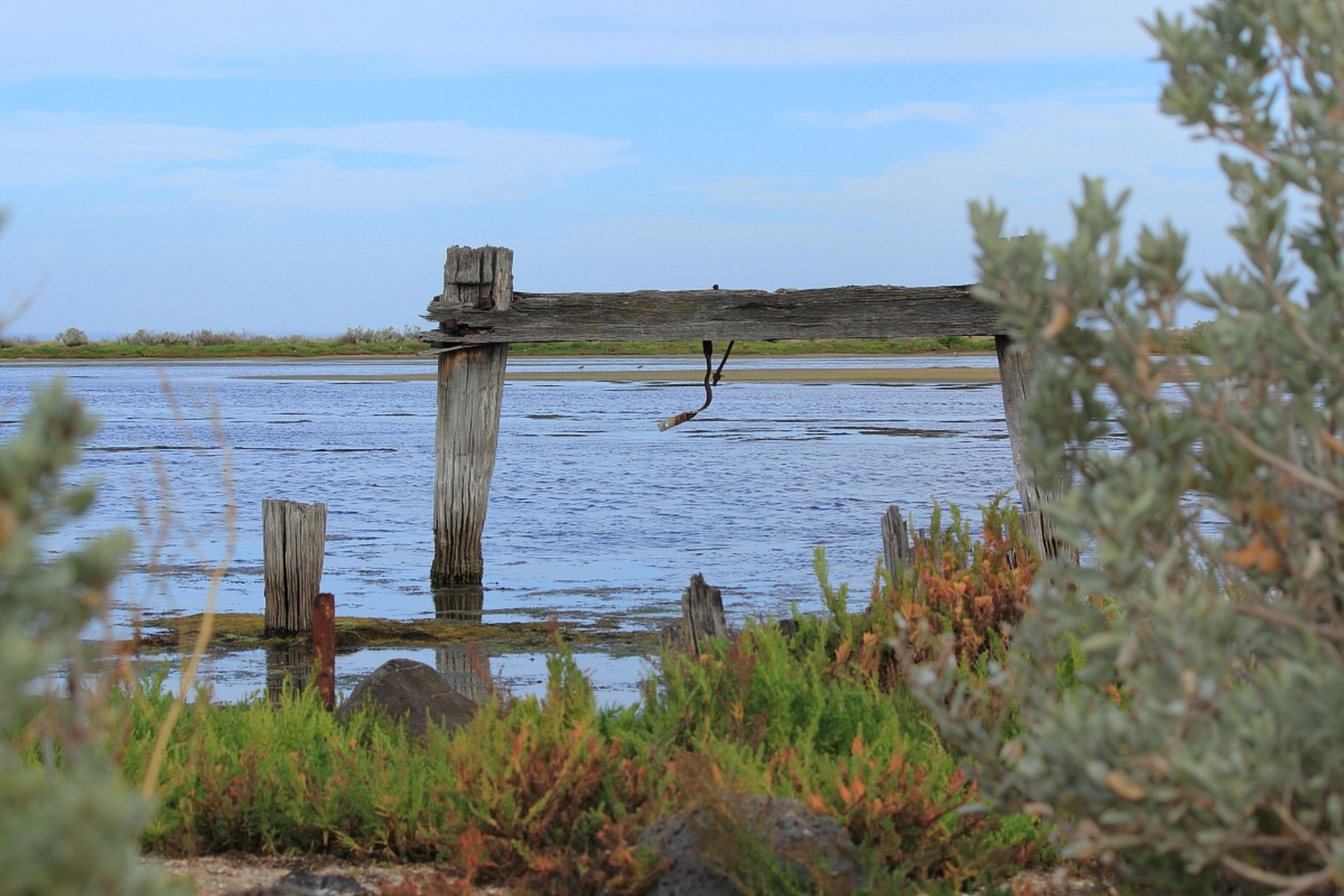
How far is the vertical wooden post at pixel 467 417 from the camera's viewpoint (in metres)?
9.29

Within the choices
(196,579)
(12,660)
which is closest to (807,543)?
(196,579)

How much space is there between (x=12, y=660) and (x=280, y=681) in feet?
21.7

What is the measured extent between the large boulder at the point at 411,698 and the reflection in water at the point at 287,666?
5.37ft

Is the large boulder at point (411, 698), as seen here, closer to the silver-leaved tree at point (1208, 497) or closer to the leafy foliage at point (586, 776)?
the leafy foliage at point (586, 776)

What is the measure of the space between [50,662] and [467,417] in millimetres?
8134

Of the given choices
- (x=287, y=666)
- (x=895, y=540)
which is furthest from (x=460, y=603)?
(x=895, y=540)

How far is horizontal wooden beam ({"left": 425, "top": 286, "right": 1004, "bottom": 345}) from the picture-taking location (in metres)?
8.95

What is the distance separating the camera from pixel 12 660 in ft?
4.08

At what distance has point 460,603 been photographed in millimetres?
9836

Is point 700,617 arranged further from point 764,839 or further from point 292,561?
point 292,561

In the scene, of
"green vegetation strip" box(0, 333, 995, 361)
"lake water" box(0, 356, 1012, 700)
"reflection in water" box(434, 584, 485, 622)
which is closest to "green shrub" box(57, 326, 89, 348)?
"green vegetation strip" box(0, 333, 995, 361)

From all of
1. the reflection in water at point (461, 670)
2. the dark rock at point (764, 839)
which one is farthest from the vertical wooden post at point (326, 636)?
the dark rock at point (764, 839)

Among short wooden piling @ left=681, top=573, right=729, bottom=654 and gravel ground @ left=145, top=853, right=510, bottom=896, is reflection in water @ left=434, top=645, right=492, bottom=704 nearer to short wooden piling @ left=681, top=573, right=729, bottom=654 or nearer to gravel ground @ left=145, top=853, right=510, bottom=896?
short wooden piling @ left=681, top=573, right=729, bottom=654

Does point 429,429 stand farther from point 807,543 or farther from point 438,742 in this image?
point 438,742
